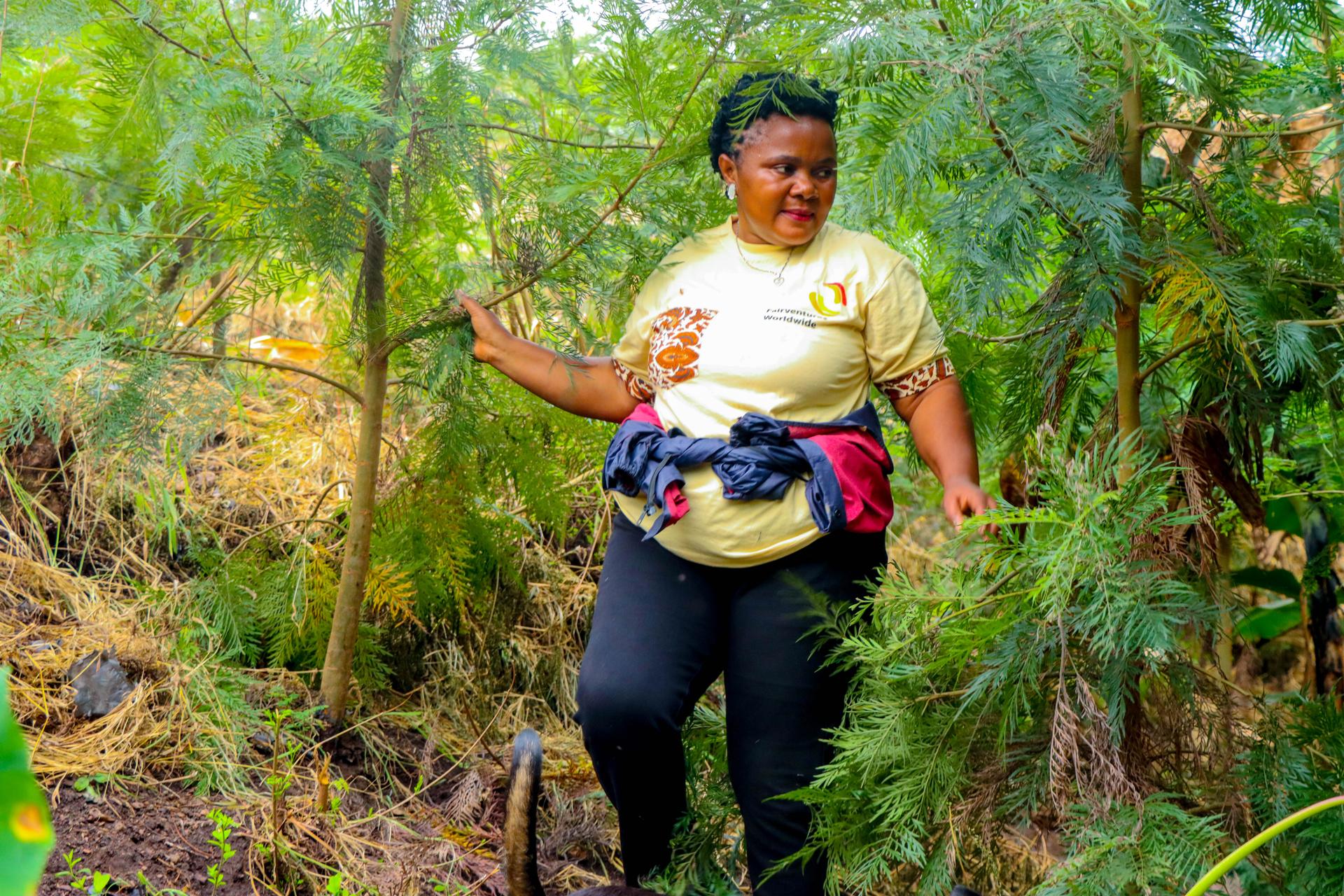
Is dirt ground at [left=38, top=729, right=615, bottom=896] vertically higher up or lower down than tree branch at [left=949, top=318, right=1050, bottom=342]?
lower down

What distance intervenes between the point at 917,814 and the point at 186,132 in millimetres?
2050

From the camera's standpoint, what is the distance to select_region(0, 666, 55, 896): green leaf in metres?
0.67

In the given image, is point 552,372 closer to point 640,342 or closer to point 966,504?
point 640,342

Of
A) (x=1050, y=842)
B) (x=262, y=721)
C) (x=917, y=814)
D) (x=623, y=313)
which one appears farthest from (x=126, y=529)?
(x=1050, y=842)

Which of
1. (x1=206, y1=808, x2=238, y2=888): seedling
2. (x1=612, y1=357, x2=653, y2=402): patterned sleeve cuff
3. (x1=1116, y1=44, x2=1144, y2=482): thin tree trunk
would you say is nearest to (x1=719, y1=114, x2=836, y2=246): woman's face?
(x1=612, y1=357, x2=653, y2=402): patterned sleeve cuff

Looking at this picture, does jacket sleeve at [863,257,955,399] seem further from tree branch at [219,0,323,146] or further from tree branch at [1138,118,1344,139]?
tree branch at [219,0,323,146]

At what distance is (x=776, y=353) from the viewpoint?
8.14 ft

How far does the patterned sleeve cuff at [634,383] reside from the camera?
286 centimetres

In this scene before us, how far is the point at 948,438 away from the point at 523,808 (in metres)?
1.22

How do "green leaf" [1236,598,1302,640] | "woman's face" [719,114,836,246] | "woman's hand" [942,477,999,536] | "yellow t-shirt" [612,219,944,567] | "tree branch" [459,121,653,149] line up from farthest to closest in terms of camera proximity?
"green leaf" [1236,598,1302,640]
"tree branch" [459,121,653,149]
"woman's face" [719,114,836,246]
"yellow t-shirt" [612,219,944,567]
"woman's hand" [942,477,999,536]

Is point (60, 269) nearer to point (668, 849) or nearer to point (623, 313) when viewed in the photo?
point (623, 313)

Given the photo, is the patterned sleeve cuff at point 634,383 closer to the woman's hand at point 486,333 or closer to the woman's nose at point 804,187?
the woman's hand at point 486,333

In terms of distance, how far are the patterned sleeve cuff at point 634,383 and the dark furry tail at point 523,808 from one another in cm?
89

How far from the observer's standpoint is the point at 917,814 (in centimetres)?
→ 226
